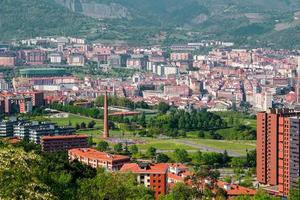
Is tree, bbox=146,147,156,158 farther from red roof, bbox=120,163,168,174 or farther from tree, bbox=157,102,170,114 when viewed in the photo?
tree, bbox=157,102,170,114

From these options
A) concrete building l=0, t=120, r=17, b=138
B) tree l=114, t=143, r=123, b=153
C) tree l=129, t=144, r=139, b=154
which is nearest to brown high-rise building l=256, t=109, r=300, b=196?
tree l=129, t=144, r=139, b=154

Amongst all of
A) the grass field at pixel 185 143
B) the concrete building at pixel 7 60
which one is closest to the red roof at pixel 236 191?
the grass field at pixel 185 143

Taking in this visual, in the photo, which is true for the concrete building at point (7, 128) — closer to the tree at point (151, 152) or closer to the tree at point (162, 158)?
the tree at point (151, 152)

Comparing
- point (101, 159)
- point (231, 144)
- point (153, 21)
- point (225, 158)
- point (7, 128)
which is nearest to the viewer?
point (101, 159)

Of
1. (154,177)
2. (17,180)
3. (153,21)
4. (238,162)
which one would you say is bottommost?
(238,162)

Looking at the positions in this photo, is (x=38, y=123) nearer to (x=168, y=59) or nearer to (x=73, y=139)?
(x=73, y=139)

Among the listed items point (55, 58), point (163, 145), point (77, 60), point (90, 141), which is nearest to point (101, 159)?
point (90, 141)

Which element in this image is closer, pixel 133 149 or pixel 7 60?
pixel 133 149

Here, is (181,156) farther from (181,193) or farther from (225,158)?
(181,193)
